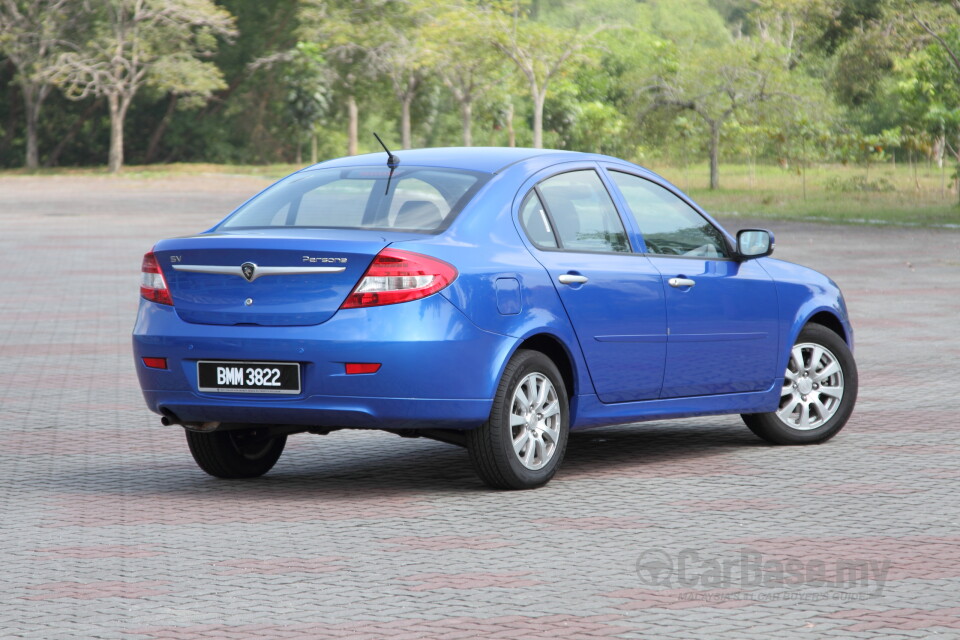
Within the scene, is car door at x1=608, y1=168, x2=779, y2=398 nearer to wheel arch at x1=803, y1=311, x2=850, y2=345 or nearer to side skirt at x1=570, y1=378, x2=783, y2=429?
side skirt at x1=570, y1=378, x2=783, y2=429

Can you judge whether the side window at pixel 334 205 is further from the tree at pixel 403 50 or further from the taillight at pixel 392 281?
the tree at pixel 403 50

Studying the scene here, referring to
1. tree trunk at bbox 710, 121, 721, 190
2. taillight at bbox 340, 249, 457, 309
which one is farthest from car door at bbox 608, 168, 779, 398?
tree trunk at bbox 710, 121, 721, 190

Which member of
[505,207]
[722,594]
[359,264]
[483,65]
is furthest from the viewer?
[483,65]

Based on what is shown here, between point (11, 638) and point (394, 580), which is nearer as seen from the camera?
point (11, 638)

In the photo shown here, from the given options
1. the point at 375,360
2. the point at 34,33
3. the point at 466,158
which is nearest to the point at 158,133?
the point at 34,33

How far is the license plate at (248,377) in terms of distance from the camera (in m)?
6.64

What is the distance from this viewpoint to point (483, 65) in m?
65.0

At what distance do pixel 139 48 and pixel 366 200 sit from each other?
64698 millimetres

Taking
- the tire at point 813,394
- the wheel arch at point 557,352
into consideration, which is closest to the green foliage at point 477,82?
the tire at point 813,394

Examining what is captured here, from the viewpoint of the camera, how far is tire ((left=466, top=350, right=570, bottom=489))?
686 centimetres

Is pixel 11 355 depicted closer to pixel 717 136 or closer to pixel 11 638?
pixel 11 638

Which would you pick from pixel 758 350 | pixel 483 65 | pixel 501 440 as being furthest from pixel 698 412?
pixel 483 65

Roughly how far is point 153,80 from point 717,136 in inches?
1170

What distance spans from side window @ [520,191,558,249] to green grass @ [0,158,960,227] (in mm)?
26387
